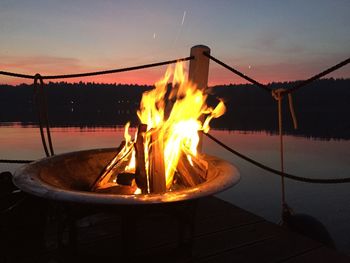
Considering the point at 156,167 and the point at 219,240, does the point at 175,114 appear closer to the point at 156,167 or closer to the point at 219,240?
the point at 156,167

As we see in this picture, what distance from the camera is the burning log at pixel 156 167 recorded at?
91.4 inches

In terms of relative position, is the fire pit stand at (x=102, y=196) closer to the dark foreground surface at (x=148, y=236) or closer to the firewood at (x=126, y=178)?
the dark foreground surface at (x=148, y=236)

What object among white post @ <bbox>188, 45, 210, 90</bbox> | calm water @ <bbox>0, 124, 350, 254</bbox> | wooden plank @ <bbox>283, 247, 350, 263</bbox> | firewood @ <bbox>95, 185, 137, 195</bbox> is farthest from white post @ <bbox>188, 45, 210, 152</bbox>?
calm water @ <bbox>0, 124, 350, 254</bbox>

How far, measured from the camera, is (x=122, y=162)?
109 inches

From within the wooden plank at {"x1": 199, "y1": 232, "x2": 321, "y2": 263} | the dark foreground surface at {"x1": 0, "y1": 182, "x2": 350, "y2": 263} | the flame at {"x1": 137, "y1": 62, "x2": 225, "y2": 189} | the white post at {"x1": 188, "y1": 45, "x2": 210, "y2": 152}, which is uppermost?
the white post at {"x1": 188, "y1": 45, "x2": 210, "y2": 152}

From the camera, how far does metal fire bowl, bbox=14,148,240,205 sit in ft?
5.37

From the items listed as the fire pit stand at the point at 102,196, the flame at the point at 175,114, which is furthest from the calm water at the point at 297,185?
the fire pit stand at the point at 102,196

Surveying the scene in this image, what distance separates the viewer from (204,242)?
309cm

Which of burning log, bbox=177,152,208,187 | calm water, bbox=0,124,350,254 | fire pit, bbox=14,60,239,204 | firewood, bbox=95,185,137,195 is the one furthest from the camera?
calm water, bbox=0,124,350,254

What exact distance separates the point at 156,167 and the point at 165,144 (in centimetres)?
46

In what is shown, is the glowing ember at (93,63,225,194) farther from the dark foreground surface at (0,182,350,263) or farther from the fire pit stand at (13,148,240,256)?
the dark foreground surface at (0,182,350,263)

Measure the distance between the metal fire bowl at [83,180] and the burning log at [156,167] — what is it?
14.6 inches

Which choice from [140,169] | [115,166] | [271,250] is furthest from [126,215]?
[271,250]

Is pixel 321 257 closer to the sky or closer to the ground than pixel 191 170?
closer to the ground
